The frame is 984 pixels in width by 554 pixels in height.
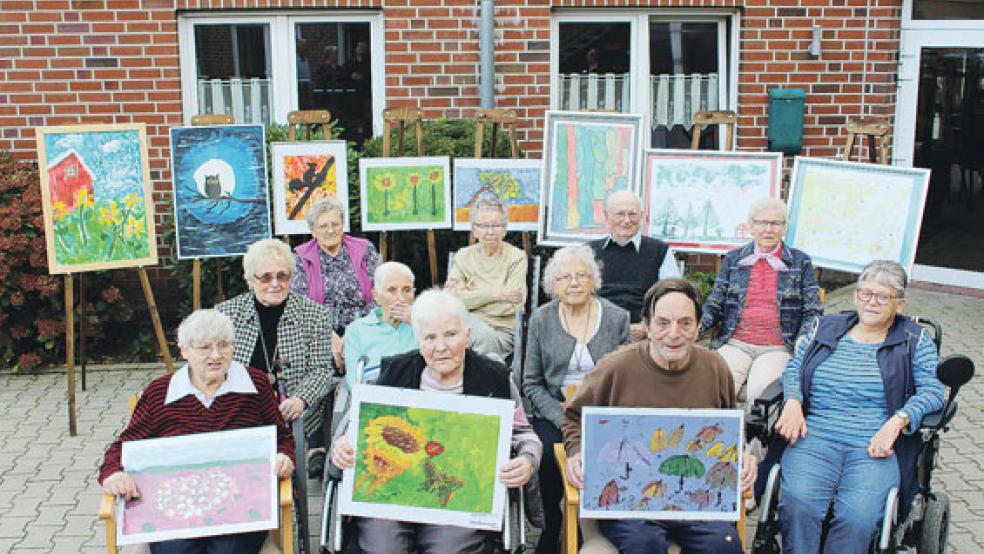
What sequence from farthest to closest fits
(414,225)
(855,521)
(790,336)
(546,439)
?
(414,225), (790,336), (546,439), (855,521)

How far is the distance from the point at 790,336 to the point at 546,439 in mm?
1622

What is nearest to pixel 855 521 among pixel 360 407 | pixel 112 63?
pixel 360 407

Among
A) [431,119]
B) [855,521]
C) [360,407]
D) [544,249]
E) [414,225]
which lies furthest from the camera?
[431,119]

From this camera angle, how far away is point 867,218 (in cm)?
642

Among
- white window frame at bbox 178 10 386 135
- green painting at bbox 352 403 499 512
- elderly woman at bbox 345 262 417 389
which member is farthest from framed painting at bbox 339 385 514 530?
white window frame at bbox 178 10 386 135

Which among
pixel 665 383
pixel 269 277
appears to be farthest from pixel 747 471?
pixel 269 277

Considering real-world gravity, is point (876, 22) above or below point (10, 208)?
above

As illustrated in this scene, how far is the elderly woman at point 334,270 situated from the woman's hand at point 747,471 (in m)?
2.58

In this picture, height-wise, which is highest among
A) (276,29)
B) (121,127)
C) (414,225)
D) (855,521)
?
(276,29)

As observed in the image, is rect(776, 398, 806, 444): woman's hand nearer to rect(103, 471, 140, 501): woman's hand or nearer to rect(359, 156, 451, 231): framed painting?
rect(103, 471, 140, 501): woman's hand

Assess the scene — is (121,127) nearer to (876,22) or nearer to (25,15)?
(25,15)

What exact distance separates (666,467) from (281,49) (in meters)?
5.73

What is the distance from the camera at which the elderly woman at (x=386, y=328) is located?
499 centimetres

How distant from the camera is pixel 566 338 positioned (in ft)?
16.3
